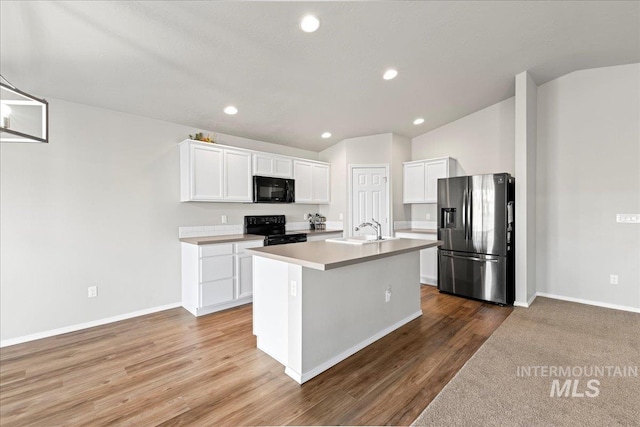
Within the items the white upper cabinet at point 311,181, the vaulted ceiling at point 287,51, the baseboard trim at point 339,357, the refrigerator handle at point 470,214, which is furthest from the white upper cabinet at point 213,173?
the refrigerator handle at point 470,214

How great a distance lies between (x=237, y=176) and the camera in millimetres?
4223

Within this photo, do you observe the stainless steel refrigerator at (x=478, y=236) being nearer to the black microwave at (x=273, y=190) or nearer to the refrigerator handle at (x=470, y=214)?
the refrigerator handle at (x=470, y=214)

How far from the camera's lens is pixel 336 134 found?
17.0 ft

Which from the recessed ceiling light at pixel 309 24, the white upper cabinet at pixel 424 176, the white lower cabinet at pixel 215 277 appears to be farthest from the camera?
the white upper cabinet at pixel 424 176

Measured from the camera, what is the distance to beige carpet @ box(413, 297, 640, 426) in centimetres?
182

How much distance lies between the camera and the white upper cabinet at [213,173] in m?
3.79

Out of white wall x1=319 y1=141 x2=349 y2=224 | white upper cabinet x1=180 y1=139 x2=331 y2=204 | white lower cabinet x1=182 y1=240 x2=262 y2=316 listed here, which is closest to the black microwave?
white upper cabinet x1=180 y1=139 x2=331 y2=204

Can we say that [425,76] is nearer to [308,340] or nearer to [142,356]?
[308,340]

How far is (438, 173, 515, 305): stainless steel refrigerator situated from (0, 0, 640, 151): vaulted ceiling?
1403 millimetres

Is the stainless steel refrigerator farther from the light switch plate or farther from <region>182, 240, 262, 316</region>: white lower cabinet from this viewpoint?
<region>182, 240, 262, 316</region>: white lower cabinet

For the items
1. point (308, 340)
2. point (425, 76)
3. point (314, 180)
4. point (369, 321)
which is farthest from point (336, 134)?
point (308, 340)

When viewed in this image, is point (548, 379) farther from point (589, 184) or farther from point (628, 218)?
point (589, 184)

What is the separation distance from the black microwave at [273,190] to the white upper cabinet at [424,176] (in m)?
2.14

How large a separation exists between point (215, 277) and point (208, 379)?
1.58 meters
